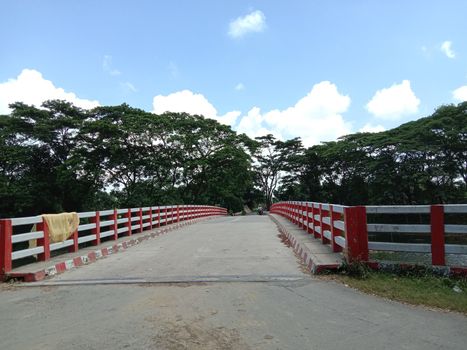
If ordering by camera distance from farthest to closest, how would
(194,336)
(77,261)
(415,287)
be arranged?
(77,261) → (415,287) → (194,336)

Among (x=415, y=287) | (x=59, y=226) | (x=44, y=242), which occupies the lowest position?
(x=415, y=287)

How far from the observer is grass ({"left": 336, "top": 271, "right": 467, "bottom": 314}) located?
18.2 ft

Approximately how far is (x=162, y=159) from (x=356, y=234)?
1082 inches

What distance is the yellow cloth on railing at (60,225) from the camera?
29.9 ft

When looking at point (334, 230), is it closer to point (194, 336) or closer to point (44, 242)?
point (194, 336)

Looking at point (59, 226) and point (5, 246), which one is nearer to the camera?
point (5, 246)

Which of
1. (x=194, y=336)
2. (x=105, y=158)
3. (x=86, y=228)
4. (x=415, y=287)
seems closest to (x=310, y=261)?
(x=415, y=287)

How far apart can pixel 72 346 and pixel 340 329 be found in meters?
2.74

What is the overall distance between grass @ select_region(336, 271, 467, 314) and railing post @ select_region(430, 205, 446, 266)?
329 mm

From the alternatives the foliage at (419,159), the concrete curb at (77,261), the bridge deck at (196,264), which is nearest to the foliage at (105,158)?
the foliage at (419,159)

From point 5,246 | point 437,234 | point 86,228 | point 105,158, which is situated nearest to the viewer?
point 437,234

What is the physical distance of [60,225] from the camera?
9531 mm

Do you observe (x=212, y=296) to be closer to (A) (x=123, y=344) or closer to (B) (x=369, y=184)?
(A) (x=123, y=344)

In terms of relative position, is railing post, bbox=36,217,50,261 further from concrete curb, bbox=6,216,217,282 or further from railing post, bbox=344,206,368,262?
railing post, bbox=344,206,368,262
